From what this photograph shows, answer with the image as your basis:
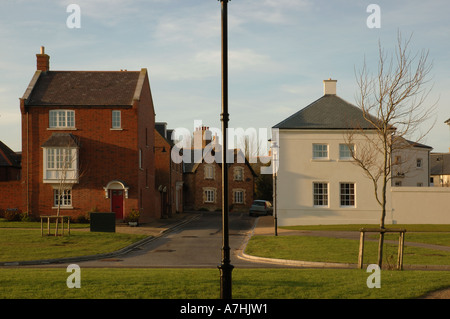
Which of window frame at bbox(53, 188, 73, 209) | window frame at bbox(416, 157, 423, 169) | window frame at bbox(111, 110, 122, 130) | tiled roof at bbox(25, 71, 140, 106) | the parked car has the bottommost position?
the parked car

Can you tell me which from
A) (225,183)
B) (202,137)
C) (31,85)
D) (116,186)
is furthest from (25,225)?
(202,137)

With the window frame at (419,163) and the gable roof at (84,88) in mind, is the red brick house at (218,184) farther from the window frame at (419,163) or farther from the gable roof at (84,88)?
the gable roof at (84,88)

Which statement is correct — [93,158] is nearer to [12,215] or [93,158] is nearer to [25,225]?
[25,225]

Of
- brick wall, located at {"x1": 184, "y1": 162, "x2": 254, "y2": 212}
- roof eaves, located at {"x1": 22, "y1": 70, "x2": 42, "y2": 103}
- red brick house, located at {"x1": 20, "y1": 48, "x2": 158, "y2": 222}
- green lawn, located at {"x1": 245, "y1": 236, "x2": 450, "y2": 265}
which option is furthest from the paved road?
brick wall, located at {"x1": 184, "y1": 162, "x2": 254, "y2": 212}

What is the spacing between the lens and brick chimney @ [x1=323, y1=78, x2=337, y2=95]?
40.9 meters

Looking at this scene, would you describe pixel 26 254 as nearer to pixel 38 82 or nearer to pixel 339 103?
pixel 38 82

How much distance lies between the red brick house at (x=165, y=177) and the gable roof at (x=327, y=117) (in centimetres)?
1558

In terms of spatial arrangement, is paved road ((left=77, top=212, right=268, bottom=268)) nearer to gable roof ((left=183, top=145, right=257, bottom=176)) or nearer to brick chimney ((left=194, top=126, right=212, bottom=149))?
gable roof ((left=183, top=145, right=257, bottom=176))

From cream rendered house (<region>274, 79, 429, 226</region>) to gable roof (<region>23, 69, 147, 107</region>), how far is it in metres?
12.2

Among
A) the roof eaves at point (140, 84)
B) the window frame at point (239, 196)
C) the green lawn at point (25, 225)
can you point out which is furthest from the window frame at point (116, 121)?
the window frame at point (239, 196)

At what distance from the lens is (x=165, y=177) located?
53094 millimetres

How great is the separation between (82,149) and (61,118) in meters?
2.84
